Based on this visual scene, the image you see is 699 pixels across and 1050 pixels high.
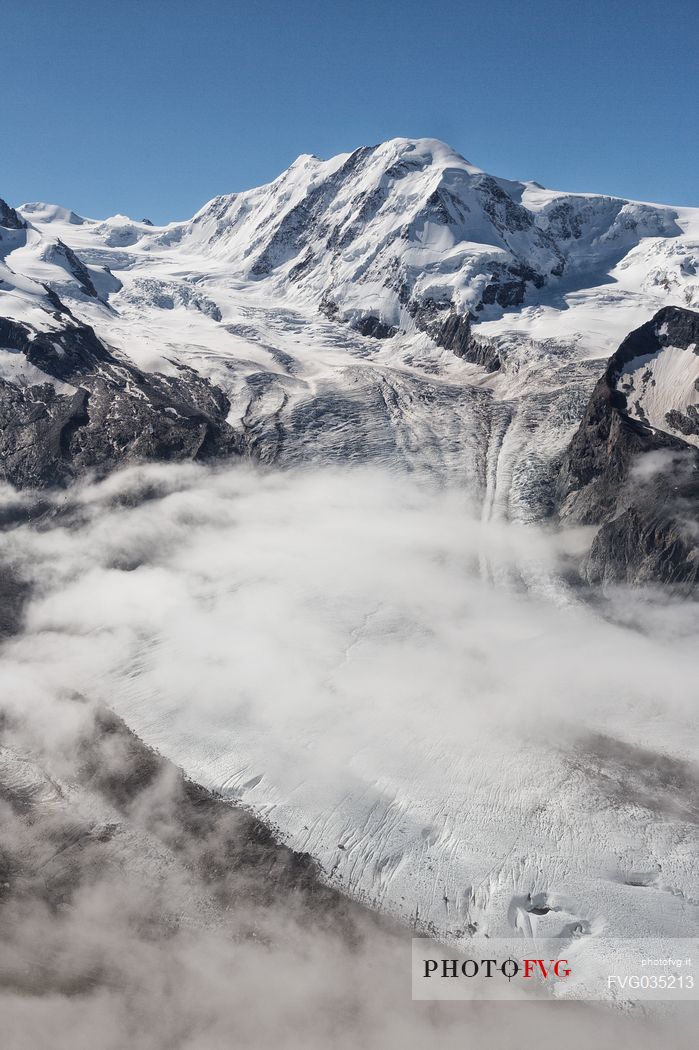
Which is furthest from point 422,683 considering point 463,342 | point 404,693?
point 463,342

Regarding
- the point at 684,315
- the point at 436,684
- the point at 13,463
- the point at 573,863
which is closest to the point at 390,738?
the point at 436,684

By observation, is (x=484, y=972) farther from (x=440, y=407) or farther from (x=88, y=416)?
(x=440, y=407)

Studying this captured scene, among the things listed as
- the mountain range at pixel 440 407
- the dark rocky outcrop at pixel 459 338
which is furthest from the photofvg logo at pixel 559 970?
the dark rocky outcrop at pixel 459 338

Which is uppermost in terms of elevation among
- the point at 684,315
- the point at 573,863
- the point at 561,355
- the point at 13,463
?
the point at 684,315

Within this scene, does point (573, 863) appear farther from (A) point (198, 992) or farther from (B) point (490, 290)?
(B) point (490, 290)

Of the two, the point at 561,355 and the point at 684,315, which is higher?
the point at 684,315
